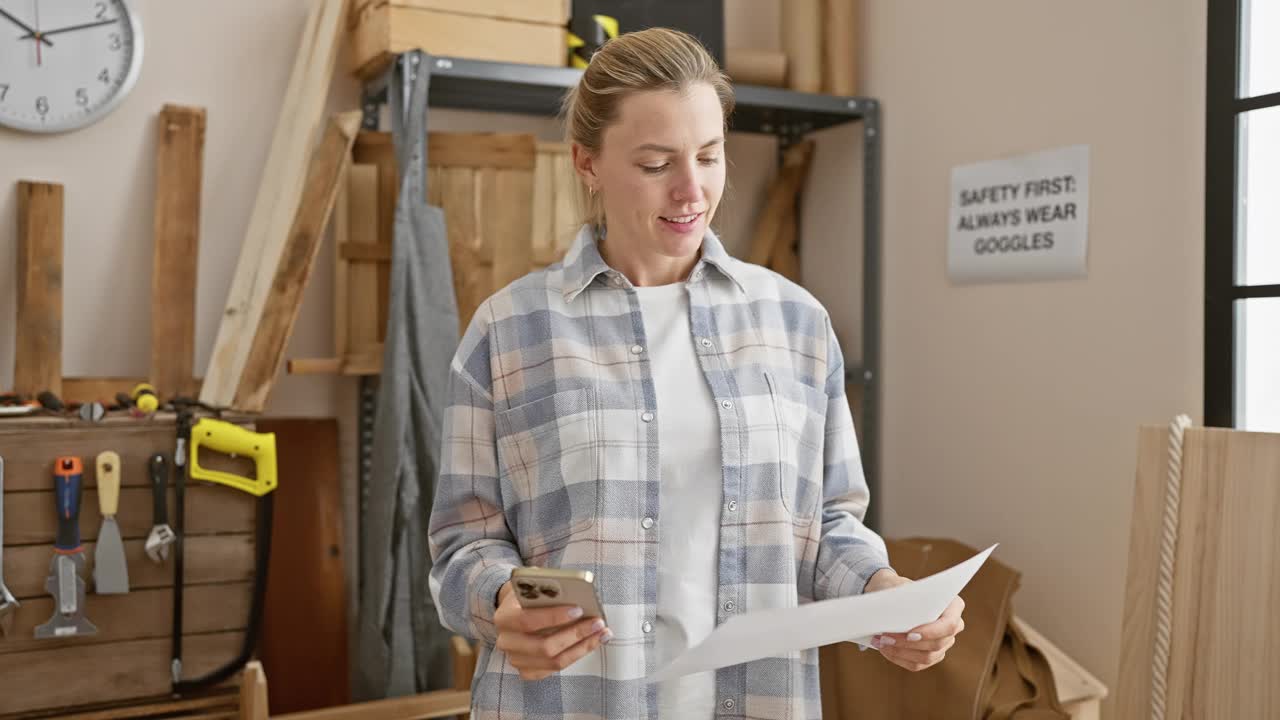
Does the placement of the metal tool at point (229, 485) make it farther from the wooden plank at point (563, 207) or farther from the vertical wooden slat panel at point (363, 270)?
the wooden plank at point (563, 207)

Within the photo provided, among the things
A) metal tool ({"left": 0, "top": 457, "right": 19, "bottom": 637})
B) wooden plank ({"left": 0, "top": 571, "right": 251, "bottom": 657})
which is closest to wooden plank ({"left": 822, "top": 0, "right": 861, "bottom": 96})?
wooden plank ({"left": 0, "top": 571, "right": 251, "bottom": 657})

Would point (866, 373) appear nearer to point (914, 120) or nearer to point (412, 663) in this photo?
point (914, 120)

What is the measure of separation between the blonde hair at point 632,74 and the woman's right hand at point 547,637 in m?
0.56

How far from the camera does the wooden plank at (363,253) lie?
8.65 feet

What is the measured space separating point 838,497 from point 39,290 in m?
1.80

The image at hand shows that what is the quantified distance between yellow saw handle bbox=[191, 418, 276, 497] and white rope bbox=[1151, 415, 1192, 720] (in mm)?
1576

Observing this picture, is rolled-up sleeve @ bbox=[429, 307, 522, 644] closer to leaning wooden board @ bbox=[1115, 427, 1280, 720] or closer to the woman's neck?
the woman's neck

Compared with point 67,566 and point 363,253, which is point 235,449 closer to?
point 67,566

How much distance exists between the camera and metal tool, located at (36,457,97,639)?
207 centimetres

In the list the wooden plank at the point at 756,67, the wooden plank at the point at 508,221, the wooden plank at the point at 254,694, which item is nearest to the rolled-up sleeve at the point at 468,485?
the wooden plank at the point at 254,694

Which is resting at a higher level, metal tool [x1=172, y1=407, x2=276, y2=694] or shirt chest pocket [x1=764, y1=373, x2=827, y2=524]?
shirt chest pocket [x1=764, y1=373, x2=827, y2=524]

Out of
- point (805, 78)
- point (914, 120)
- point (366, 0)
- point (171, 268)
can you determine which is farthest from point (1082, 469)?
point (171, 268)

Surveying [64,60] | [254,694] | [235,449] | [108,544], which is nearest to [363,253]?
[235,449]

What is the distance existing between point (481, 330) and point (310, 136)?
1.35 meters
